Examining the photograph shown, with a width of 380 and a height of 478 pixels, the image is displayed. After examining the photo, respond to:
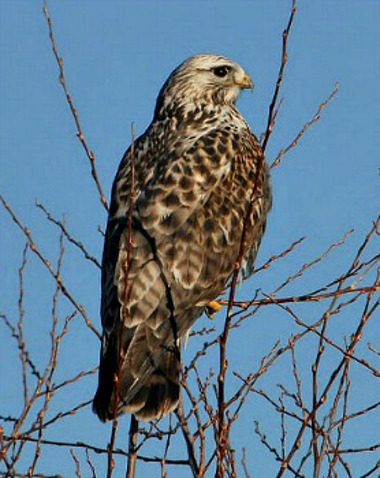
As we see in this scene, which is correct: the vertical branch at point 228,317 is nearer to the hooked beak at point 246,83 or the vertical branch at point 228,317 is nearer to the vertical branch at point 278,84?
the vertical branch at point 278,84

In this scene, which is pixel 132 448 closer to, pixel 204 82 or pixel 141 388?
pixel 141 388

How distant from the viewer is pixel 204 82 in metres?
6.77

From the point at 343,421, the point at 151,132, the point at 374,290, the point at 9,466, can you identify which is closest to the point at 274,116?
the point at 374,290

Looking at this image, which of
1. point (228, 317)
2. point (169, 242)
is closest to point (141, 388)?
point (169, 242)

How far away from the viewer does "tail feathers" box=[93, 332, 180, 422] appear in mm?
4586

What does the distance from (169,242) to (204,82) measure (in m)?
1.90

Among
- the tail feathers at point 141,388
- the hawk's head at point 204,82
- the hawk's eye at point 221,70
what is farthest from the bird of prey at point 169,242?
the hawk's eye at point 221,70

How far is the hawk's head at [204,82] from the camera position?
6.64m

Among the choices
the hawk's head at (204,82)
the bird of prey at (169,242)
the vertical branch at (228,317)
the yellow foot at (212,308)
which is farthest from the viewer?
the hawk's head at (204,82)

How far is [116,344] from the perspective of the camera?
479cm

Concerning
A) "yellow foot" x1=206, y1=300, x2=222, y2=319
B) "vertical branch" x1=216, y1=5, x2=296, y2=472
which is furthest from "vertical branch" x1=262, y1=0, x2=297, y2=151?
"yellow foot" x1=206, y1=300, x2=222, y2=319

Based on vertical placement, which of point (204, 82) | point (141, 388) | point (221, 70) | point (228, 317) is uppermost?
point (221, 70)

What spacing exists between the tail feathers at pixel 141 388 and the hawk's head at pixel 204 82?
89.3 inches

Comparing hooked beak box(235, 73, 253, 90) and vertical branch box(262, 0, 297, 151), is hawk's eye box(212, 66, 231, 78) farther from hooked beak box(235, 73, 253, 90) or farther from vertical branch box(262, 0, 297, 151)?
vertical branch box(262, 0, 297, 151)
